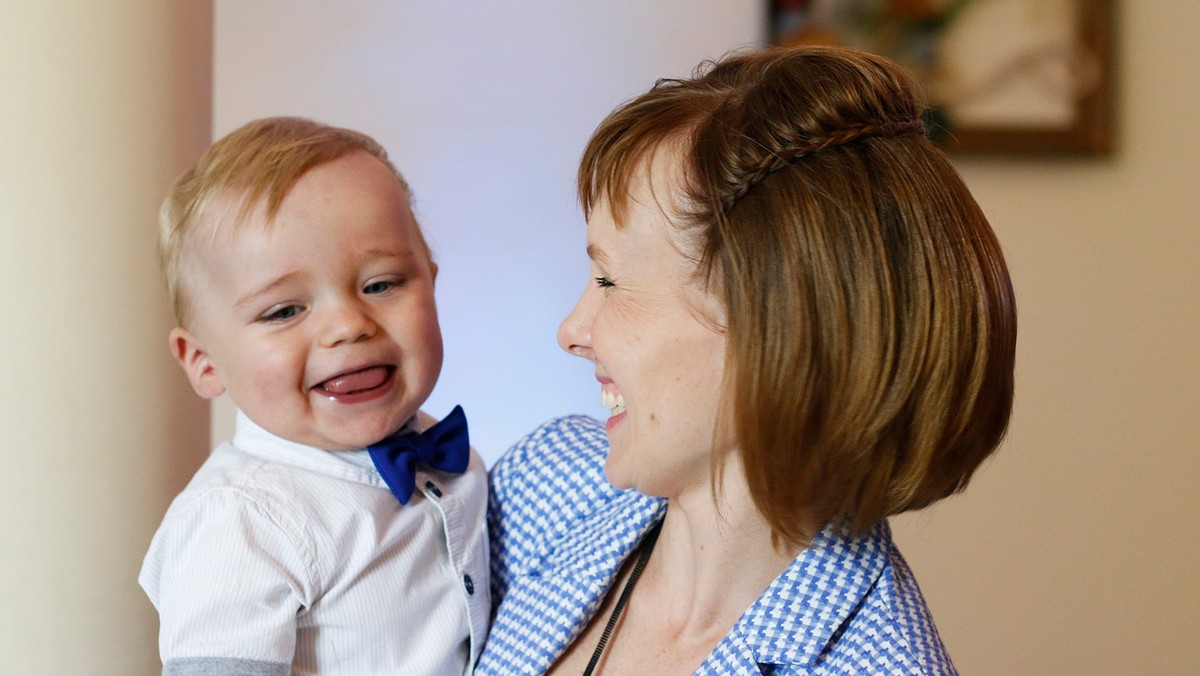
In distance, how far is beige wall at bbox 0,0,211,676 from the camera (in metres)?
1.38

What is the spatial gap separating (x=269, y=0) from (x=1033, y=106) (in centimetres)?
185

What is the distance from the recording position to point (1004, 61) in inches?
112

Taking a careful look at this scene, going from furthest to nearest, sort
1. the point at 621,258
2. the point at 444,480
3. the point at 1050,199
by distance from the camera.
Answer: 1. the point at 1050,199
2. the point at 444,480
3. the point at 621,258

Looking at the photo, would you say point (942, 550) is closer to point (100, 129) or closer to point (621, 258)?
point (621, 258)

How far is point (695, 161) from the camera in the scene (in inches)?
50.3

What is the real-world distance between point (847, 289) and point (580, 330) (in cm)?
35

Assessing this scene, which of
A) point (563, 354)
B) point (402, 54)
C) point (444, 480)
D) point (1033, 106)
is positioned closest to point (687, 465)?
point (444, 480)

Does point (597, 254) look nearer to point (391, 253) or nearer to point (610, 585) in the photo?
point (391, 253)

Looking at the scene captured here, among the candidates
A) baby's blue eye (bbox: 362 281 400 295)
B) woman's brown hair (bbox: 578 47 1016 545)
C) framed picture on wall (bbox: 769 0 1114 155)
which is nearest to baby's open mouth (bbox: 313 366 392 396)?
baby's blue eye (bbox: 362 281 400 295)

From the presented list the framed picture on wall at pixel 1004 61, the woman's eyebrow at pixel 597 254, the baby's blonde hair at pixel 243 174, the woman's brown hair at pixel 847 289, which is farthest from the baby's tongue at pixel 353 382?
the framed picture on wall at pixel 1004 61

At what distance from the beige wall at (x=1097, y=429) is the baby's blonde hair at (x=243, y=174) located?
73.8 inches

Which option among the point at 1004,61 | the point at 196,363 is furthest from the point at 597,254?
the point at 1004,61

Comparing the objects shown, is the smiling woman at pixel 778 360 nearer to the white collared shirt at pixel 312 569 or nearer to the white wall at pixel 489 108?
the white collared shirt at pixel 312 569

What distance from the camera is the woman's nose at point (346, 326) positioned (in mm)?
1448
